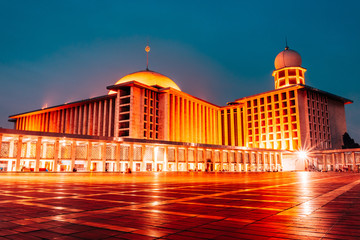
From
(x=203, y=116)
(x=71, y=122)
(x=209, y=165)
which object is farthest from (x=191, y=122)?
(x=71, y=122)

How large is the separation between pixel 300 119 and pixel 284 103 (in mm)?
8175

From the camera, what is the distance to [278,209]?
5.73m

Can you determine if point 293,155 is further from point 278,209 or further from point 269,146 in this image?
point 278,209

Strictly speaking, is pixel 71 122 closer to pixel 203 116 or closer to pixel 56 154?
pixel 203 116

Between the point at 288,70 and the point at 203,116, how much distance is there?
3393 cm

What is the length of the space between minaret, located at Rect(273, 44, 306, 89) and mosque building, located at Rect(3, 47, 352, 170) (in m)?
0.32

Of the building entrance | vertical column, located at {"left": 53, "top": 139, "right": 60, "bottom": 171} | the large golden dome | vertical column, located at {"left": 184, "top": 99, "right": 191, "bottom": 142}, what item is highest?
the large golden dome

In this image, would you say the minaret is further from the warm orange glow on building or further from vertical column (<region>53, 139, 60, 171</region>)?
vertical column (<region>53, 139, 60, 171</region>)

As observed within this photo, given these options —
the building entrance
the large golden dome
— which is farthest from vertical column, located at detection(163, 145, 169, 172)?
the large golden dome

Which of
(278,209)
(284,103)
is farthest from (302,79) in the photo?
(278,209)

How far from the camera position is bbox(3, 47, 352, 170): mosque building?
7456 centimetres

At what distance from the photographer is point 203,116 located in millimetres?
94625

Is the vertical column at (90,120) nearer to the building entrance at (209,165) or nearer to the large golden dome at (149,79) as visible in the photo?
the large golden dome at (149,79)

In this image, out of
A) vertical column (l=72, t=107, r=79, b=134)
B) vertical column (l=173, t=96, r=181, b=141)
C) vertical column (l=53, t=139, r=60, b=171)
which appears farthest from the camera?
vertical column (l=72, t=107, r=79, b=134)
